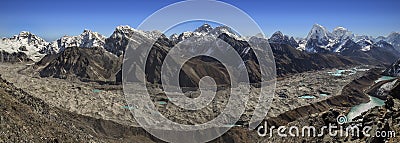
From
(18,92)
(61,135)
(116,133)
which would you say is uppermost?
(18,92)

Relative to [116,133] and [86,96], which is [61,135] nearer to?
[116,133]

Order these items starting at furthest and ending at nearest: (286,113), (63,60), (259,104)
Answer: (63,60) < (259,104) < (286,113)

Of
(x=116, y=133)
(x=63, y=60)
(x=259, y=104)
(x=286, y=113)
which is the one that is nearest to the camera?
(x=116, y=133)

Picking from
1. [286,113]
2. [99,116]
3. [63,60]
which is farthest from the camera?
[63,60]

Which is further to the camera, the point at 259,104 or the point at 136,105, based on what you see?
the point at 259,104

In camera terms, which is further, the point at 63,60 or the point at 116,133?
the point at 63,60

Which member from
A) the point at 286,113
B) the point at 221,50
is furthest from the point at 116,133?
the point at 221,50

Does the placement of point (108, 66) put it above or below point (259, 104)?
above

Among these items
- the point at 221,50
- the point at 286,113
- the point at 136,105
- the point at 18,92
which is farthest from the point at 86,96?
the point at 221,50

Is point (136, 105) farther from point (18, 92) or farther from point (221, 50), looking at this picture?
point (221, 50)
